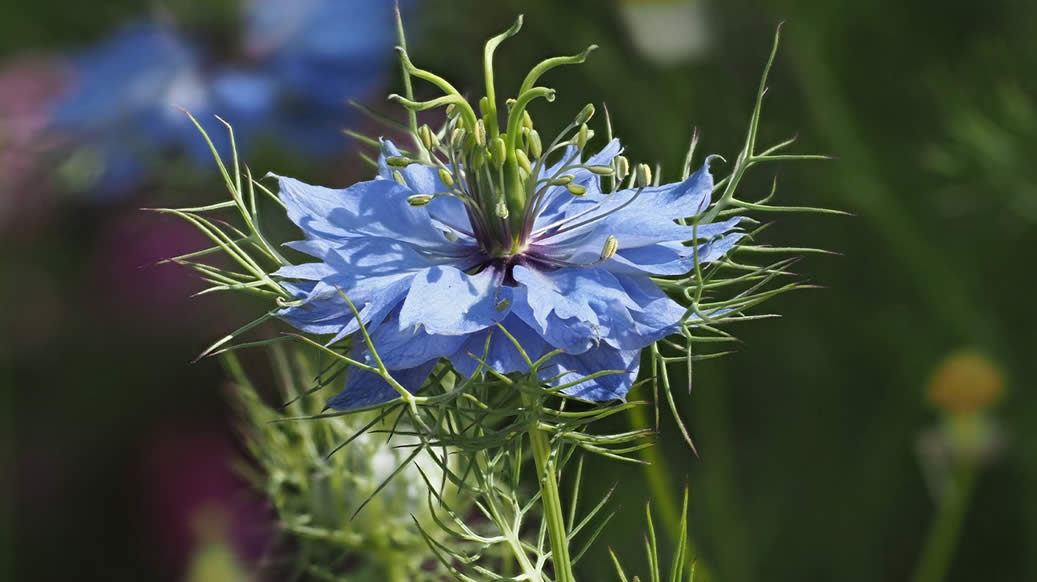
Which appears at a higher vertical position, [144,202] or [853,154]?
[853,154]

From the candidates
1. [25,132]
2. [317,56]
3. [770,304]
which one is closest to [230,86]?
[317,56]

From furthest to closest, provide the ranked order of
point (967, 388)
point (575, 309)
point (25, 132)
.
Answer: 1. point (25, 132)
2. point (967, 388)
3. point (575, 309)

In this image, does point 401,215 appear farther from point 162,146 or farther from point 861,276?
point 861,276

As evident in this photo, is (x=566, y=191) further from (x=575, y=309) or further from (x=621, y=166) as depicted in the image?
(x=575, y=309)

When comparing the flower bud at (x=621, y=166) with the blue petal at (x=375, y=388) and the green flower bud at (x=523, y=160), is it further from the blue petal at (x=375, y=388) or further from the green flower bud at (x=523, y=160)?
the blue petal at (x=375, y=388)

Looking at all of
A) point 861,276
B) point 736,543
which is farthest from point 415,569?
point 861,276

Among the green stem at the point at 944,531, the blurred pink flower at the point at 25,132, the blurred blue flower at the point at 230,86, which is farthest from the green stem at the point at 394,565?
the blurred pink flower at the point at 25,132
